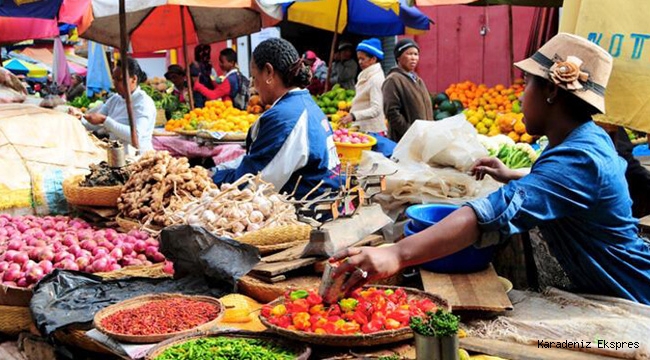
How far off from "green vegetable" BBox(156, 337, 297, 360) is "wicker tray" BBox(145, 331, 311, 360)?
21mm

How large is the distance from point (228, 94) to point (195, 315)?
9.97 meters

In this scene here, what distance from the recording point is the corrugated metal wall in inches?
509

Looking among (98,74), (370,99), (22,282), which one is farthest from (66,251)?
(98,74)

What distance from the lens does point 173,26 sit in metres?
12.1

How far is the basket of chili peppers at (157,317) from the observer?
2.39 m

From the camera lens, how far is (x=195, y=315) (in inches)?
102

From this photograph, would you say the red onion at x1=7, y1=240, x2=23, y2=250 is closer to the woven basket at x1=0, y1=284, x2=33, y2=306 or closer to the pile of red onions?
the pile of red onions

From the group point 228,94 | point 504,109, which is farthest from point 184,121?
point 504,109

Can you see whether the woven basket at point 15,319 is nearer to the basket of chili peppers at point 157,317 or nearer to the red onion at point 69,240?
the red onion at point 69,240

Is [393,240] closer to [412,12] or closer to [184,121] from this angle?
[184,121]

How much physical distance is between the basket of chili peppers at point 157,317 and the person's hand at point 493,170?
4.90 feet

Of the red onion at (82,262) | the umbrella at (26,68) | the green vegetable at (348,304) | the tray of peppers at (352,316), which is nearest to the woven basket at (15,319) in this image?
the red onion at (82,262)

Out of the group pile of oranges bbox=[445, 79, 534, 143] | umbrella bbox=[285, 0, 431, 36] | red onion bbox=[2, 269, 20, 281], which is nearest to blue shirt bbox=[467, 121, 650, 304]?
red onion bbox=[2, 269, 20, 281]

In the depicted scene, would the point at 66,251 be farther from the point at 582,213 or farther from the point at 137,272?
the point at 582,213
